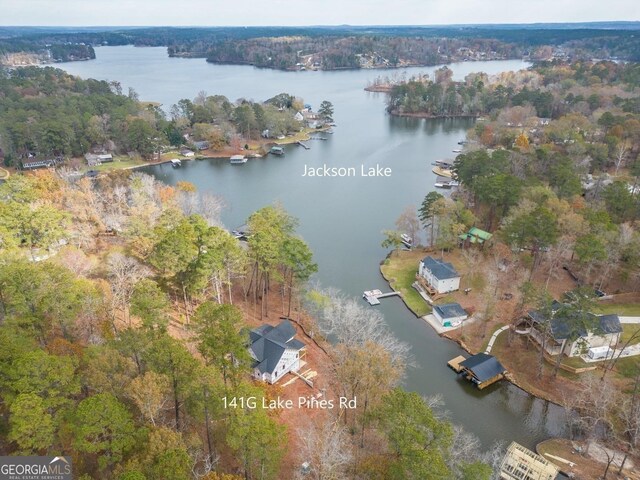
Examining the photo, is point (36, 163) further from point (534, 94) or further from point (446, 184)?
point (534, 94)

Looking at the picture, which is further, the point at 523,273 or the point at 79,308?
the point at 523,273

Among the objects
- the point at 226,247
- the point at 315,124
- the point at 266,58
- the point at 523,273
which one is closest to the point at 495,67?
the point at 266,58

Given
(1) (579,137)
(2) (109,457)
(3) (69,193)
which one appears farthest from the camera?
(1) (579,137)

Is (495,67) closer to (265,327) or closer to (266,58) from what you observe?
(266,58)

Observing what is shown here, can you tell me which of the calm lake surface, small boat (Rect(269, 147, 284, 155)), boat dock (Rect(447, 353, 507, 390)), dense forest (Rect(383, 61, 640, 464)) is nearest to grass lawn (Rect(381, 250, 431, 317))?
dense forest (Rect(383, 61, 640, 464))

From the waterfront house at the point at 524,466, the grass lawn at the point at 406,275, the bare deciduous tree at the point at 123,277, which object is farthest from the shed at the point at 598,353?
the bare deciduous tree at the point at 123,277

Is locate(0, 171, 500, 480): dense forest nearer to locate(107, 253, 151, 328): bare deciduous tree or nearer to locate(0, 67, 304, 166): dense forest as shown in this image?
locate(107, 253, 151, 328): bare deciduous tree

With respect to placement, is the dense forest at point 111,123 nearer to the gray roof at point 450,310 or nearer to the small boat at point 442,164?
the small boat at point 442,164
